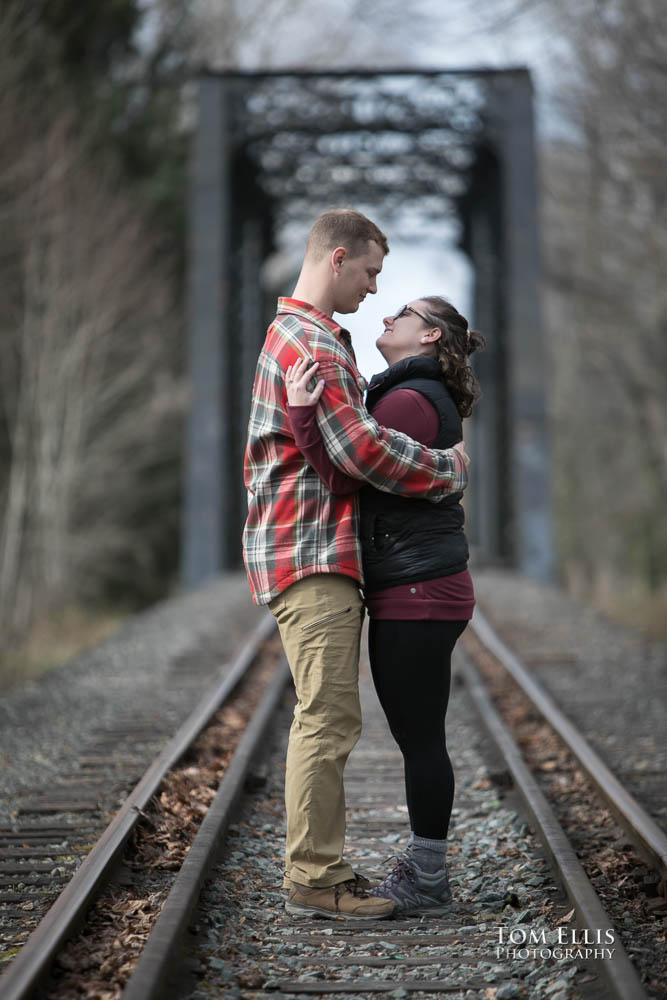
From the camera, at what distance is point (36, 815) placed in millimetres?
4266

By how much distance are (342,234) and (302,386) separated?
0.51m

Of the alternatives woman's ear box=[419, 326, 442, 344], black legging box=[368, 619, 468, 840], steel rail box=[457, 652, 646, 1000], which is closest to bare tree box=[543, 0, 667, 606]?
steel rail box=[457, 652, 646, 1000]

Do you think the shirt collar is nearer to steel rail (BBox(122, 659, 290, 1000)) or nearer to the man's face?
the man's face

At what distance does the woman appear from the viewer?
2.98m

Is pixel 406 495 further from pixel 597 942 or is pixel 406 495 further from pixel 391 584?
pixel 597 942

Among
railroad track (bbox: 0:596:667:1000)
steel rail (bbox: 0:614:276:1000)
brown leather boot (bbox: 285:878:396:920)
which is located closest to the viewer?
steel rail (bbox: 0:614:276:1000)

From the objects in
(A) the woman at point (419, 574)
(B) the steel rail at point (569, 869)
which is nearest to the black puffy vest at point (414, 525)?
(A) the woman at point (419, 574)

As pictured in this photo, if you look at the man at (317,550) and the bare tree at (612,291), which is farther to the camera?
the bare tree at (612,291)

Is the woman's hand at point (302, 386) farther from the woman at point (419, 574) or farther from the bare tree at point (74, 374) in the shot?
the bare tree at point (74, 374)

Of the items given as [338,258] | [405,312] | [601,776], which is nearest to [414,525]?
[405,312]

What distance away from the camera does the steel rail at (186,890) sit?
2432 millimetres

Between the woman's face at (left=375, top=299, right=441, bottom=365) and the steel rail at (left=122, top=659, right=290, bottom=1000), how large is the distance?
169 centimetres

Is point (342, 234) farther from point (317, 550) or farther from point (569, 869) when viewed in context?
point (569, 869)

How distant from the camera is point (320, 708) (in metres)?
3.01
